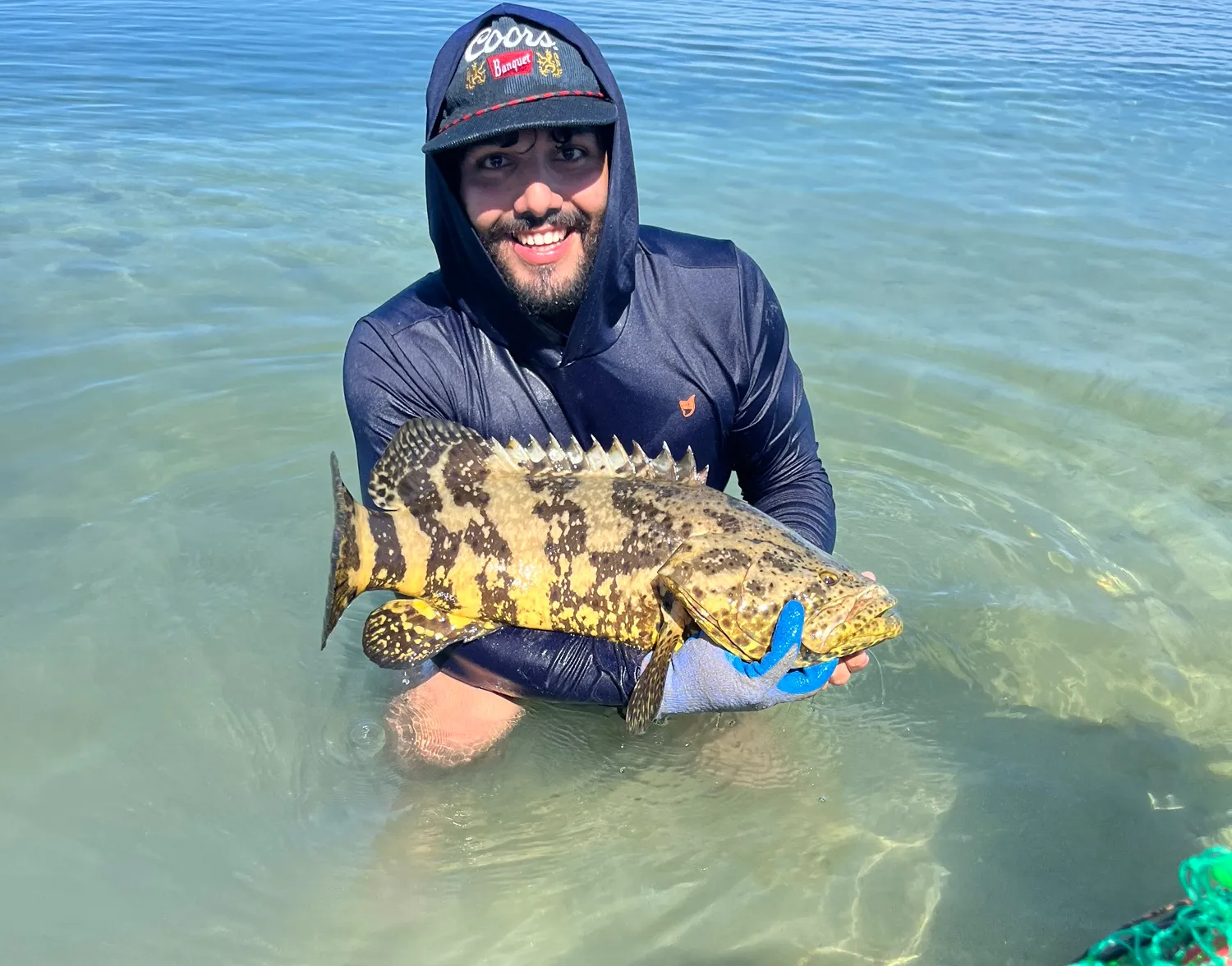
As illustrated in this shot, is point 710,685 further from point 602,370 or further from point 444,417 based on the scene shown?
point 444,417

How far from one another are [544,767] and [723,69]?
17.3 metres

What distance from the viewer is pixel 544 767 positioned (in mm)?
4930

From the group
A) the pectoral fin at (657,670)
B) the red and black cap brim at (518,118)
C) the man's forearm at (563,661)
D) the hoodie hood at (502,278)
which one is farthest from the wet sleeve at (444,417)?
the red and black cap brim at (518,118)

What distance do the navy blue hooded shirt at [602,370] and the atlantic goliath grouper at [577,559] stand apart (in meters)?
0.56

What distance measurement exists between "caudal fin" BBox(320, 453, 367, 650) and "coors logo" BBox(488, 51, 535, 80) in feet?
5.36

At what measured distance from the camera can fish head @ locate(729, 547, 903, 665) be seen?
3.49m

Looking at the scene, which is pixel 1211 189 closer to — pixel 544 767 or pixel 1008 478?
pixel 1008 478

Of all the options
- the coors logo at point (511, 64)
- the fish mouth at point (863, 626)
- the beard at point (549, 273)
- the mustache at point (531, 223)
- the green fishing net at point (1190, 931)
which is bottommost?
the green fishing net at point (1190, 931)

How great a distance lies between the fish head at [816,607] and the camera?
3492mm

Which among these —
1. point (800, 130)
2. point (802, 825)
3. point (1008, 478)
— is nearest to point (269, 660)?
point (802, 825)

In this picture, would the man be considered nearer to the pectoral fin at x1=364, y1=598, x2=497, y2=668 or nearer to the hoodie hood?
the hoodie hood

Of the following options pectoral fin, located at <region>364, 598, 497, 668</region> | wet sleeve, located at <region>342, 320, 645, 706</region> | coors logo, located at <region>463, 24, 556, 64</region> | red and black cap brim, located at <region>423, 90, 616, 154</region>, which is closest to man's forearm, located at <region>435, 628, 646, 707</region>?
wet sleeve, located at <region>342, 320, 645, 706</region>

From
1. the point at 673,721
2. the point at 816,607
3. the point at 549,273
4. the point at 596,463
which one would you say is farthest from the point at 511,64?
the point at 673,721

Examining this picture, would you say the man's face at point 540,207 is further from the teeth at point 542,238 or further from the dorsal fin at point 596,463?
the dorsal fin at point 596,463
